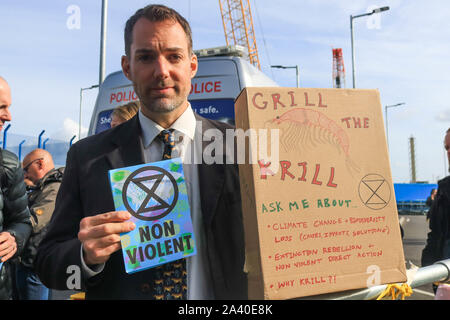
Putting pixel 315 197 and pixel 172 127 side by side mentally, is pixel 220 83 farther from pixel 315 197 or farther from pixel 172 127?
pixel 315 197

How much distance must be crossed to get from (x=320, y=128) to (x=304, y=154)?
4.3 inches

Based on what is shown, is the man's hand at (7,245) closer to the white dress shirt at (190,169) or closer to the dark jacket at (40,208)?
the dark jacket at (40,208)

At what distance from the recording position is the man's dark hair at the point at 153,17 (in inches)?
53.9

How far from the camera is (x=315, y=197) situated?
121 cm

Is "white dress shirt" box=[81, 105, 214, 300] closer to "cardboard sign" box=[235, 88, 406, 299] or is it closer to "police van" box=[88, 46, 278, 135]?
"cardboard sign" box=[235, 88, 406, 299]

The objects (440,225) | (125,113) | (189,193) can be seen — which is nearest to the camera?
(189,193)

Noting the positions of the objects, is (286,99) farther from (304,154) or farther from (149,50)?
(149,50)

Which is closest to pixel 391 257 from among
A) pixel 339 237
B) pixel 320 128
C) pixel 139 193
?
pixel 339 237

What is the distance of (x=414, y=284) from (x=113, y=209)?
1.14m

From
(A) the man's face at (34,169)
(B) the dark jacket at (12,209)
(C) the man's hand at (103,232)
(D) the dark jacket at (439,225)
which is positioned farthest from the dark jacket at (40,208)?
(D) the dark jacket at (439,225)

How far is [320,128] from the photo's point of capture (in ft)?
4.08

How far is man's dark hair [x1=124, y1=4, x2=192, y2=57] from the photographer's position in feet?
4.49

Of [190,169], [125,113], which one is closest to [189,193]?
[190,169]

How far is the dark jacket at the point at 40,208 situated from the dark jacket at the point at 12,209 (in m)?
0.71
